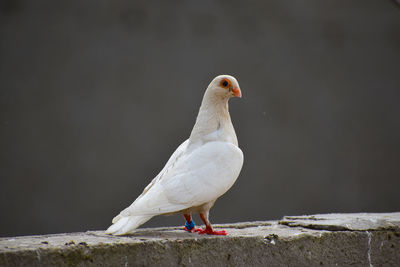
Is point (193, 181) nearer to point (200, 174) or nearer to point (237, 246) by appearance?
point (200, 174)

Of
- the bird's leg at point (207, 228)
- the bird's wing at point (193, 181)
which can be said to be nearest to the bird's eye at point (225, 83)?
the bird's wing at point (193, 181)

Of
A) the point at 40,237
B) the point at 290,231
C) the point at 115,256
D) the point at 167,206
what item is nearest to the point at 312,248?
the point at 290,231

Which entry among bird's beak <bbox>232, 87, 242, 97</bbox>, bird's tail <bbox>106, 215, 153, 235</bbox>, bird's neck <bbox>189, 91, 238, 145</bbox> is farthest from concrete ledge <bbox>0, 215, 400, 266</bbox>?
bird's beak <bbox>232, 87, 242, 97</bbox>

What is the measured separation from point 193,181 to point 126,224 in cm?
35

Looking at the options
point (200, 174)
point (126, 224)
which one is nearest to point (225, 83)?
point (200, 174)

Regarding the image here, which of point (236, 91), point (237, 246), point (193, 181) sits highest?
point (236, 91)

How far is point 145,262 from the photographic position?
2.00m

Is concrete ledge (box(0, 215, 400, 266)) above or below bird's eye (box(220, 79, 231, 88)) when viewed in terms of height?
below

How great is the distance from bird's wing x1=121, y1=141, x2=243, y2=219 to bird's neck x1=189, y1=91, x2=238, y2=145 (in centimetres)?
5

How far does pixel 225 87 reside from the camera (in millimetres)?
2301

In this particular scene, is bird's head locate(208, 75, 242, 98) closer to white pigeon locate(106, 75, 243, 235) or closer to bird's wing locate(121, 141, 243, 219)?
white pigeon locate(106, 75, 243, 235)

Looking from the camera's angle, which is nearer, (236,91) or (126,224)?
(126,224)

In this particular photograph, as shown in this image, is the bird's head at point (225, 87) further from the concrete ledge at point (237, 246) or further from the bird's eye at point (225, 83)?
the concrete ledge at point (237, 246)

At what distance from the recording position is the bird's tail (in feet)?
6.83
